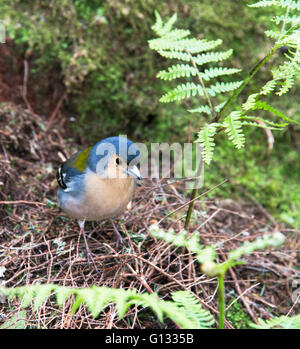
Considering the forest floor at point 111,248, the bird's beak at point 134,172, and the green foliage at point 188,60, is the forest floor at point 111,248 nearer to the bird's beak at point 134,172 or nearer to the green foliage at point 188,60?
the bird's beak at point 134,172

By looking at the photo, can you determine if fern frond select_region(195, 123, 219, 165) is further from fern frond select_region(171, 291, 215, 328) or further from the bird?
the bird

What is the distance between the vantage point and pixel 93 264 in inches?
132

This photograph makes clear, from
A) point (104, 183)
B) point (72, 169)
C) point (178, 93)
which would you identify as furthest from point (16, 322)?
point (178, 93)

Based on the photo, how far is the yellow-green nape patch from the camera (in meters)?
3.84

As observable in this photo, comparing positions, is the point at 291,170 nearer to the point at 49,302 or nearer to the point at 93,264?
the point at 93,264

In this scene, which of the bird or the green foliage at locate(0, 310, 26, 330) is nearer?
the green foliage at locate(0, 310, 26, 330)

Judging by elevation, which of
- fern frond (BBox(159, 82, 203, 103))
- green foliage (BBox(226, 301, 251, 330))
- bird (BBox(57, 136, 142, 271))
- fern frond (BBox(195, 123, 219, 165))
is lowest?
green foliage (BBox(226, 301, 251, 330))

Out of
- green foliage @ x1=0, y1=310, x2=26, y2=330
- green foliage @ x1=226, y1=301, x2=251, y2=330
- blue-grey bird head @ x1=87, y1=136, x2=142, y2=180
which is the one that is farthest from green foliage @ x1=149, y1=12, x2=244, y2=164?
green foliage @ x1=0, y1=310, x2=26, y2=330

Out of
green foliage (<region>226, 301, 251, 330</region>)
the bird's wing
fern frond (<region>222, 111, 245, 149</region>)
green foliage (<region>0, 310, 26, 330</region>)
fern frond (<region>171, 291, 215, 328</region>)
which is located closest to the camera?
fern frond (<region>171, 291, 215, 328</region>)

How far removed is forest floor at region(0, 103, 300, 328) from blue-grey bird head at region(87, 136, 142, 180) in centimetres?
50

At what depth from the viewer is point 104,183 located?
12.0 ft

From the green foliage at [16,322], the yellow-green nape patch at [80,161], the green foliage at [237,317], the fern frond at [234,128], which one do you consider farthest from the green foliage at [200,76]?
the green foliage at [16,322]
